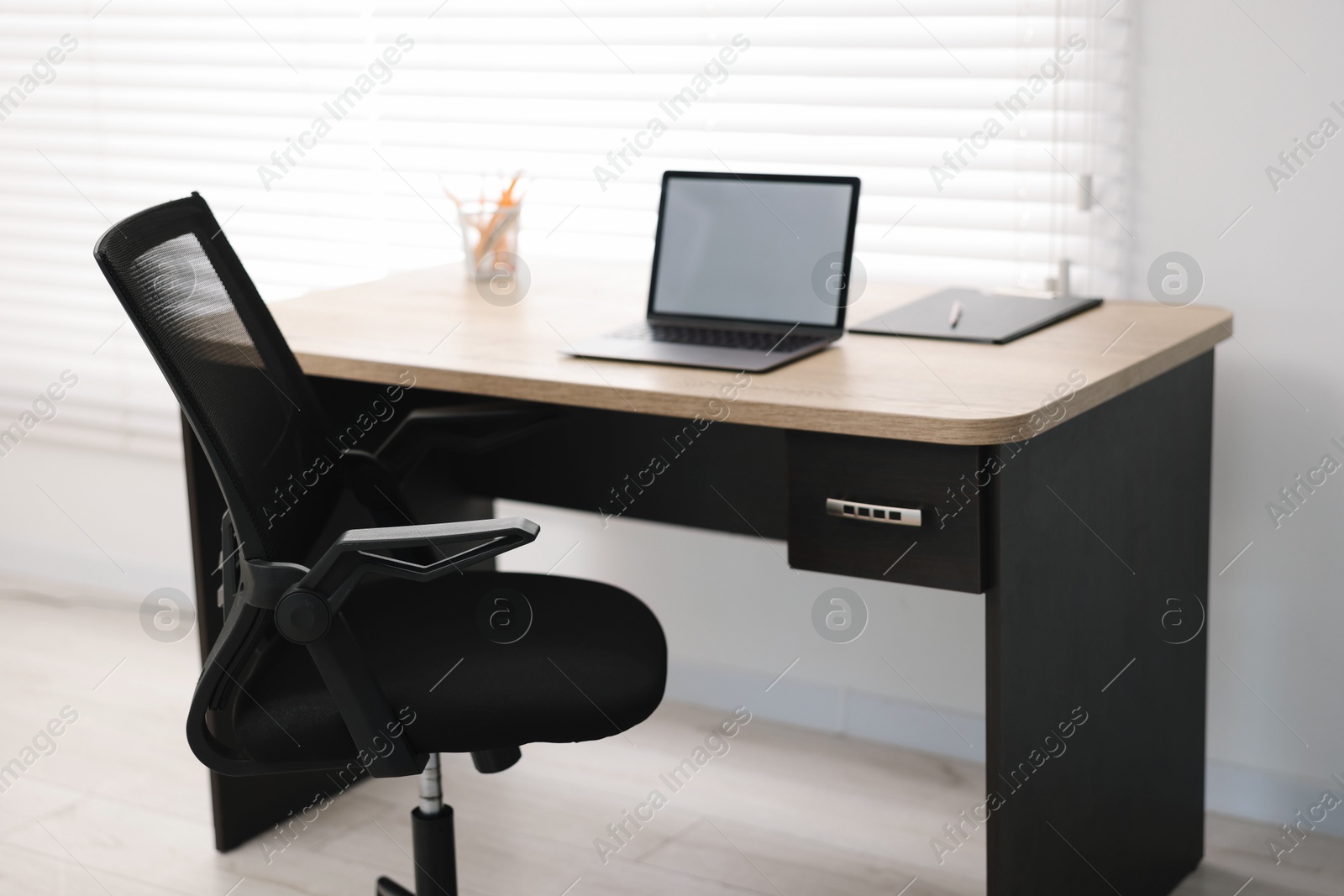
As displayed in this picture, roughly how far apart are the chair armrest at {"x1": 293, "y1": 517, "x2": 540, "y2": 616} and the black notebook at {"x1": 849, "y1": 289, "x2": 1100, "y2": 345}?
2.55ft

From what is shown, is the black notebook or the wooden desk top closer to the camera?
the wooden desk top

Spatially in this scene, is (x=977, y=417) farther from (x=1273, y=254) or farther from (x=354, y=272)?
(x=354, y=272)

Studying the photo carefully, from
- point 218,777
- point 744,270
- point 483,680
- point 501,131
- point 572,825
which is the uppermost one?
point 501,131

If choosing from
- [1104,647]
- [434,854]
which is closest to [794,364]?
[1104,647]

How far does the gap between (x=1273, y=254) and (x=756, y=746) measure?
1.30 meters

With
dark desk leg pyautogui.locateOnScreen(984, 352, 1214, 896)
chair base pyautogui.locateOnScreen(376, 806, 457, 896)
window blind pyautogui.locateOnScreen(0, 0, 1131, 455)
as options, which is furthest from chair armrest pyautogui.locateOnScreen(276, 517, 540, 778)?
window blind pyautogui.locateOnScreen(0, 0, 1131, 455)

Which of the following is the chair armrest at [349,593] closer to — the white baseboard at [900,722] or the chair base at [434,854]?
the chair base at [434,854]

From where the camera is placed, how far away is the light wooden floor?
228 centimetres

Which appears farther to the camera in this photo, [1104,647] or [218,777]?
[218,777]

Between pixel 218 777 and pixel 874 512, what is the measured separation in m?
1.28

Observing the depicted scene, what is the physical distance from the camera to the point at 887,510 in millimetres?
1710

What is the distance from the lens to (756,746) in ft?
9.04

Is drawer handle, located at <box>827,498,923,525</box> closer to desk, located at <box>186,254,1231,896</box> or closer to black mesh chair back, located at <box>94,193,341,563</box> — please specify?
desk, located at <box>186,254,1231,896</box>

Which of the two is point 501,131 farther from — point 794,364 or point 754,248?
point 794,364
